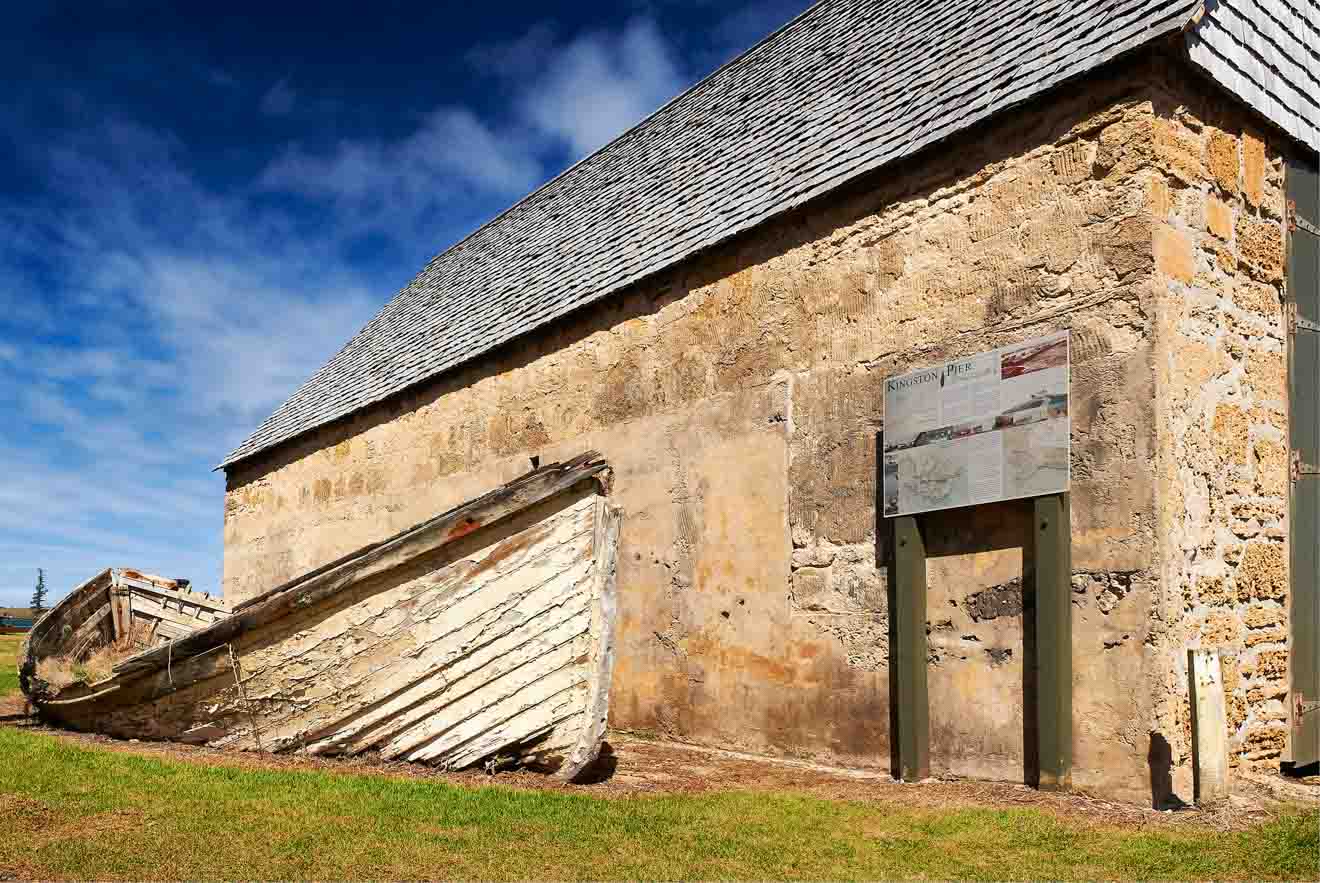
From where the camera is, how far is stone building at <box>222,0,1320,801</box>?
251 inches

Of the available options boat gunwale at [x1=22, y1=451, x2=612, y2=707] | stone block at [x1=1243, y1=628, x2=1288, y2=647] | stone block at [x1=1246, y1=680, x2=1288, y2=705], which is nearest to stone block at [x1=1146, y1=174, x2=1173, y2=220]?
stone block at [x1=1243, y1=628, x2=1288, y2=647]

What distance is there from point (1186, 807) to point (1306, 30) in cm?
578

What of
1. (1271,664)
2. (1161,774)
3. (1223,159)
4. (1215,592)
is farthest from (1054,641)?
(1223,159)

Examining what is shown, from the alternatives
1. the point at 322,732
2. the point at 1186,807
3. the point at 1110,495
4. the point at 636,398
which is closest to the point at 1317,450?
the point at 1110,495

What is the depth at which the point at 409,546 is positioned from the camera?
22.0ft

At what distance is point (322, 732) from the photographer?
6.93 metres

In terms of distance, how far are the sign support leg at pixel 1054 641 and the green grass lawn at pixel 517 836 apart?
72 centimetres

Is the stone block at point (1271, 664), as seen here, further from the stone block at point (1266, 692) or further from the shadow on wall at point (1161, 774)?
the shadow on wall at point (1161, 774)

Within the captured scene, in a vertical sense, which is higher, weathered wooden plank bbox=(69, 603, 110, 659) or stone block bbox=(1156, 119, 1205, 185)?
stone block bbox=(1156, 119, 1205, 185)

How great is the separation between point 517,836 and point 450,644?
184cm

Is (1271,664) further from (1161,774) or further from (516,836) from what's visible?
(516,836)

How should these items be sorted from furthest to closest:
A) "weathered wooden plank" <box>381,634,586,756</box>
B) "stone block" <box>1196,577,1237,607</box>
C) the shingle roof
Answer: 1. the shingle roof
2. "weathered wooden plank" <box>381,634,586,756</box>
3. "stone block" <box>1196,577,1237,607</box>

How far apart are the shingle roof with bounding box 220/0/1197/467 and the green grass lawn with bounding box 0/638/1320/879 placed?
14.8 feet

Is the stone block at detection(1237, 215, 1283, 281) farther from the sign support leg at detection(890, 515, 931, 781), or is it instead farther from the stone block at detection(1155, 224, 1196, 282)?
the sign support leg at detection(890, 515, 931, 781)
